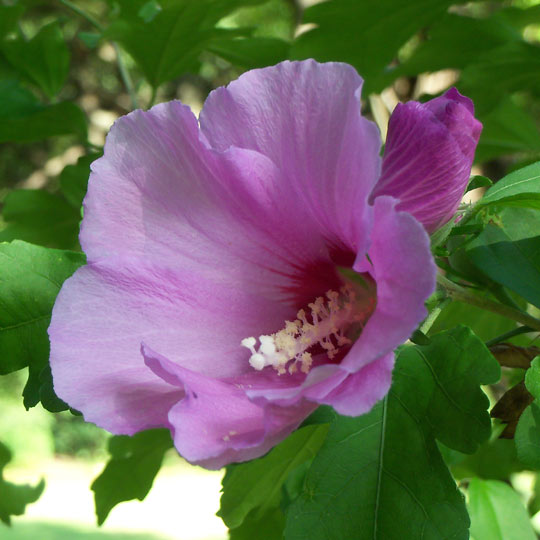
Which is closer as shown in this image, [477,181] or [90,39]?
[477,181]

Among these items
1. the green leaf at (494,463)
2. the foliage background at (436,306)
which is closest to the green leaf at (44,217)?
the foliage background at (436,306)

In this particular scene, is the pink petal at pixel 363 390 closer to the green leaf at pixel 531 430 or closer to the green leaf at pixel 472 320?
the green leaf at pixel 531 430

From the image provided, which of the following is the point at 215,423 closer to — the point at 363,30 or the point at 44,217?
the point at 363,30

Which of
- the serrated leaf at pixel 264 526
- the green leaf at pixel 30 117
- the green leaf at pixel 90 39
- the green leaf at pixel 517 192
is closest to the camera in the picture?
the green leaf at pixel 517 192

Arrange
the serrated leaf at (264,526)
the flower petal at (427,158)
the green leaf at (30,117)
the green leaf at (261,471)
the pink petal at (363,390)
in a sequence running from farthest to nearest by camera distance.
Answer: the green leaf at (30,117)
the serrated leaf at (264,526)
the green leaf at (261,471)
the flower petal at (427,158)
the pink petal at (363,390)

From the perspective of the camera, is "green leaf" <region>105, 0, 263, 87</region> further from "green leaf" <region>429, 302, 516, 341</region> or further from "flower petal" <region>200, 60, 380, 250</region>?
"flower petal" <region>200, 60, 380, 250</region>

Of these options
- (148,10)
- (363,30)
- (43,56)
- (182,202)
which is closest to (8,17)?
(43,56)
